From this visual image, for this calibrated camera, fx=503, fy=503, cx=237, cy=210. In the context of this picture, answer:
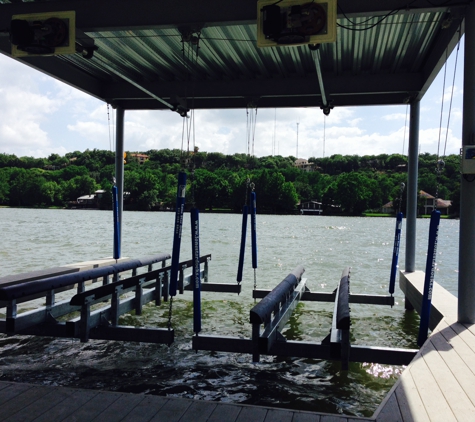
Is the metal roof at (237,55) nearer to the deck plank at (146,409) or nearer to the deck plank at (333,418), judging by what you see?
the deck plank at (146,409)

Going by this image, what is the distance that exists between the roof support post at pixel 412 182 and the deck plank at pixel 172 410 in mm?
7178

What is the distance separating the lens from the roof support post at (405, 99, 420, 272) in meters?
9.78

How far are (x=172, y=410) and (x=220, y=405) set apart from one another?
0.35 meters

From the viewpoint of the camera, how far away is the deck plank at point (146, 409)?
3373 millimetres

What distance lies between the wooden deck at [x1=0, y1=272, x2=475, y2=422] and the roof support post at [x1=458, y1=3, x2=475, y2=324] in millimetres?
1502

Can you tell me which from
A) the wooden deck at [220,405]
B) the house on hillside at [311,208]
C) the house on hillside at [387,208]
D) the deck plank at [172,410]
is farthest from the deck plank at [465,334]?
the house on hillside at [311,208]

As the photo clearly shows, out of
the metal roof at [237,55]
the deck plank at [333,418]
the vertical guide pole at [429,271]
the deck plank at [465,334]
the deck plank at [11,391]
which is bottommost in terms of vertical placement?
the deck plank at [11,391]

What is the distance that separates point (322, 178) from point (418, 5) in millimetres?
69752

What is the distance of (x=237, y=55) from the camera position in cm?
865

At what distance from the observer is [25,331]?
5406mm

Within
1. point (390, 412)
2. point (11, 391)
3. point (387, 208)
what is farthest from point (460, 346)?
point (387, 208)

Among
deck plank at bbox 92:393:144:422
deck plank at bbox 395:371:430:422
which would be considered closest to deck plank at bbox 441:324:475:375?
deck plank at bbox 395:371:430:422

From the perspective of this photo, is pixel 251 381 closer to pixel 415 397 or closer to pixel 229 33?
pixel 415 397

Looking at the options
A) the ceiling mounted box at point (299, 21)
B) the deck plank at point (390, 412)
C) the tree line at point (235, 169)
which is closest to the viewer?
the deck plank at point (390, 412)
